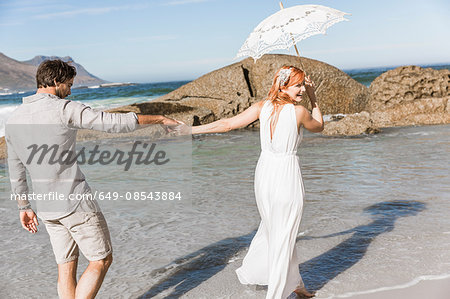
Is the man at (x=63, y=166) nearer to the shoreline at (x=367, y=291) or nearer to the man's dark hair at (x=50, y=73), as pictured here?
the man's dark hair at (x=50, y=73)

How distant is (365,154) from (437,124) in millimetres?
5934

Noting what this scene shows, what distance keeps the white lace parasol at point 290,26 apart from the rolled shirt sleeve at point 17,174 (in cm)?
239

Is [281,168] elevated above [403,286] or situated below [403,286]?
above

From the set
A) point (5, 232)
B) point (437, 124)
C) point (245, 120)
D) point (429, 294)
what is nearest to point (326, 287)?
point (429, 294)

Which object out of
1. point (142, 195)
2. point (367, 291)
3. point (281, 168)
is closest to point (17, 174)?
point (281, 168)

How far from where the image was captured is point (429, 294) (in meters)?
3.84

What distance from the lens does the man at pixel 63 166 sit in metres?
2.89

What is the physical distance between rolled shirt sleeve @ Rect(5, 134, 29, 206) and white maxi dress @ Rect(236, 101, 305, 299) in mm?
1668

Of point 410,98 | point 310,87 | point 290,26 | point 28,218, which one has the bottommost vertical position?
point 410,98

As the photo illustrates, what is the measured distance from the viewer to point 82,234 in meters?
3.05

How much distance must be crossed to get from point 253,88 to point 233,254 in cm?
1270

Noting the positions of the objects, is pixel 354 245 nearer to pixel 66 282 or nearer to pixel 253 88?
pixel 66 282

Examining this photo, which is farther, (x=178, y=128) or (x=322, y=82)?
(x=322, y=82)

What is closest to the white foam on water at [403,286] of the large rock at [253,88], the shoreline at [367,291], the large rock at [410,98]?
the shoreline at [367,291]
